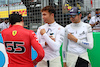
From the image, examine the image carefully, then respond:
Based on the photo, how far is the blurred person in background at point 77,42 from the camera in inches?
115

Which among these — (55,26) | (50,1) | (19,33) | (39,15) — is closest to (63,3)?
(50,1)

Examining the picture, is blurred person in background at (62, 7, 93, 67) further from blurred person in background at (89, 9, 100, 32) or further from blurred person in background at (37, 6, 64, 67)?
blurred person in background at (89, 9, 100, 32)

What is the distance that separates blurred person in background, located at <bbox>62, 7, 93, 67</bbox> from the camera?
293 cm

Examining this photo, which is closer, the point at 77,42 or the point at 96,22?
the point at 77,42

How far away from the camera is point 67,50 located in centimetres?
321

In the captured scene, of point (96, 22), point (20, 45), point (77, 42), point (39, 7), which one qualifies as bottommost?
point (77, 42)

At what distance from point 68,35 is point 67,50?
14.3 inches

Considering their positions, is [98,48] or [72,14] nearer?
[72,14]

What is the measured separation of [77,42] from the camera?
294 cm

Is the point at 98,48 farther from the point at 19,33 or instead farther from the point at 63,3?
the point at 19,33

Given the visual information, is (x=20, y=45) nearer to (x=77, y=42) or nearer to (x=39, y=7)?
(x=77, y=42)

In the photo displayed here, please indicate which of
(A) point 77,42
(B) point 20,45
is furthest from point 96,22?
(B) point 20,45

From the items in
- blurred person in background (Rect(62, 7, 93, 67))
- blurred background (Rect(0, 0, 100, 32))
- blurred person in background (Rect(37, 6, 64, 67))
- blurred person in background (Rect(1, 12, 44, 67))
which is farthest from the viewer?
blurred background (Rect(0, 0, 100, 32))

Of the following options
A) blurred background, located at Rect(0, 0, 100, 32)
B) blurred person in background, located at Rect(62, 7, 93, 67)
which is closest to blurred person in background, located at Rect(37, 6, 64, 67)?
blurred person in background, located at Rect(62, 7, 93, 67)
